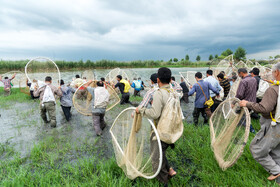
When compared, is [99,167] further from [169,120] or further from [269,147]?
[269,147]

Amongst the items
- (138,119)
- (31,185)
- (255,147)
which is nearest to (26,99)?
(31,185)

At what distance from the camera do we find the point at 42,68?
6695mm

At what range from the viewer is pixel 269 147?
2.33m

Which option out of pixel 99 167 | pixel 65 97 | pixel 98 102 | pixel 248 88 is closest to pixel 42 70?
pixel 65 97

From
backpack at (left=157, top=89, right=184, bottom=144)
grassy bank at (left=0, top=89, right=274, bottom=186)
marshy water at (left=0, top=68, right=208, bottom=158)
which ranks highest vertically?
backpack at (left=157, top=89, right=184, bottom=144)

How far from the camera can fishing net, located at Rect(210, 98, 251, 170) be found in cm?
258

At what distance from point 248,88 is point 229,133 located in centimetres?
199

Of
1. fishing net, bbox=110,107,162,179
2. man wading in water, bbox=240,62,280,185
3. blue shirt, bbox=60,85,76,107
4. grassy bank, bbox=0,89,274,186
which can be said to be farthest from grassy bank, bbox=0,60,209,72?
man wading in water, bbox=240,62,280,185

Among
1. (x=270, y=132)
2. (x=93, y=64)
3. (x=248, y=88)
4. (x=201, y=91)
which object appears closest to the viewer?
(x=270, y=132)

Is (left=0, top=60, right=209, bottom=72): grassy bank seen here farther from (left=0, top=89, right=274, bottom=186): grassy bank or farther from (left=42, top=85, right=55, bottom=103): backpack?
(left=0, top=89, right=274, bottom=186): grassy bank

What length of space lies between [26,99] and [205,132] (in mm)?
10377

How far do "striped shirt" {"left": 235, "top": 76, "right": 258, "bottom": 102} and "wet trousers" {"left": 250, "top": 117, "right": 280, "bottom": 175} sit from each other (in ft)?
6.18

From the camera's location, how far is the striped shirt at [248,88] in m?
4.08

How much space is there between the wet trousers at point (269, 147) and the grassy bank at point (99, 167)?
0.89ft
